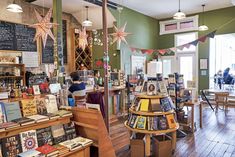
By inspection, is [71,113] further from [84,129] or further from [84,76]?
[84,76]

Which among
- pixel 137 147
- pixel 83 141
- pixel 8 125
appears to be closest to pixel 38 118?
pixel 8 125

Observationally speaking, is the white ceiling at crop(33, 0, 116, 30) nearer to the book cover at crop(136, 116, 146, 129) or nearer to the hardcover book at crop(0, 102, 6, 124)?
the book cover at crop(136, 116, 146, 129)

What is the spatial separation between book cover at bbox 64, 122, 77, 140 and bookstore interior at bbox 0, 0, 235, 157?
0.01 meters

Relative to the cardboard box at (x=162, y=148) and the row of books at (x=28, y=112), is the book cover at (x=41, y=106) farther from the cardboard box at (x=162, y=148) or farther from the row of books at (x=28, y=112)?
the cardboard box at (x=162, y=148)

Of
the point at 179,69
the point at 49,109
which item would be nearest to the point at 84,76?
the point at 49,109

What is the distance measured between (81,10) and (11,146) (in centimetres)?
600

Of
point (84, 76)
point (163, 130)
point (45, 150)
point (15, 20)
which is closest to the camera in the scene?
point (45, 150)

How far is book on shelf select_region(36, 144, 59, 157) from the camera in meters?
2.00

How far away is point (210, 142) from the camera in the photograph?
368 cm

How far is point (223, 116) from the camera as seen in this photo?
5715mm

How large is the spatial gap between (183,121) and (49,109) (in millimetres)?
2917

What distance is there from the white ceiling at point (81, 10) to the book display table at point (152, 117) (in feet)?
14.6

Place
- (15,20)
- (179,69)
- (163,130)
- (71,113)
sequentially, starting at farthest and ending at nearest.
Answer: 1. (179,69)
2. (15,20)
3. (163,130)
4. (71,113)

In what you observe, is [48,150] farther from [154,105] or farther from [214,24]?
[214,24]
